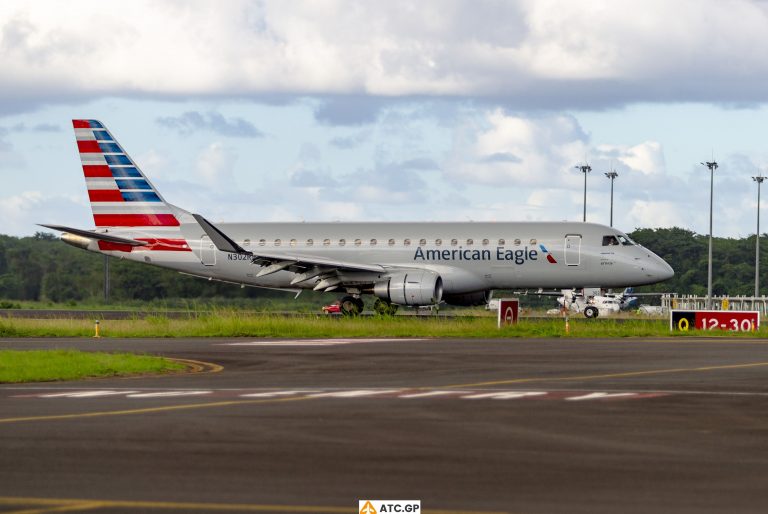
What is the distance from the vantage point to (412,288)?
5350 cm

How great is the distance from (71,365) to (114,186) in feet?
111

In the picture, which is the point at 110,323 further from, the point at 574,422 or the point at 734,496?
the point at 734,496

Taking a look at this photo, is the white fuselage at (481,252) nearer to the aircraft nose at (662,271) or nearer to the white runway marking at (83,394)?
the aircraft nose at (662,271)

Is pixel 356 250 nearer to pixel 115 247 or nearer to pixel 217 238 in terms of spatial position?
pixel 217 238

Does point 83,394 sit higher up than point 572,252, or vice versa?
point 572,252

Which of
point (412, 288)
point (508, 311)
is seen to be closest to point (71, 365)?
point (508, 311)

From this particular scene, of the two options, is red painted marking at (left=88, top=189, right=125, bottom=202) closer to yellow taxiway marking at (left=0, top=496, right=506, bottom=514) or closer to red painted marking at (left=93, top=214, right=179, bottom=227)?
red painted marking at (left=93, top=214, right=179, bottom=227)

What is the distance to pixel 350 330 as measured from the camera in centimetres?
4350

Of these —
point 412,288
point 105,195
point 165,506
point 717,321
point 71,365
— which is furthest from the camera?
point 105,195

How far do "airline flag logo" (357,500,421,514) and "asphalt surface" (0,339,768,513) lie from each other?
Result: 12 centimetres

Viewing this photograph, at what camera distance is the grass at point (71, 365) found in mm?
26256

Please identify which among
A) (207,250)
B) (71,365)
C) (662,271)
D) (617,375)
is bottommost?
(71,365)

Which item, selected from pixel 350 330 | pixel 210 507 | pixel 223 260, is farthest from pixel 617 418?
pixel 223 260

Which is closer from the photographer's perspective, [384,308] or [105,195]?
[384,308]
